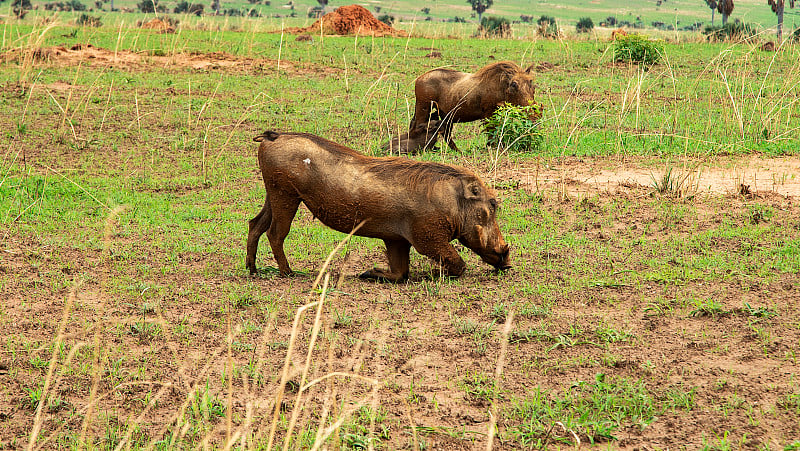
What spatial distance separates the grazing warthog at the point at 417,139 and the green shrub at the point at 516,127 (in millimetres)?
659

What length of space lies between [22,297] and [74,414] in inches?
71.3

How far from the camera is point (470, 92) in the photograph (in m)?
8.86

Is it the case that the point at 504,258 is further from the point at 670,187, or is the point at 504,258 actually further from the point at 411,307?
the point at 670,187

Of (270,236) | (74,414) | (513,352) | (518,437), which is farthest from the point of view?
(270,236)

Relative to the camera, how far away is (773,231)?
18.8ft

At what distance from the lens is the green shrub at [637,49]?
14.0m

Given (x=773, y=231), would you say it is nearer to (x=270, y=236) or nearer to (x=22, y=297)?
(x=270, y=236)

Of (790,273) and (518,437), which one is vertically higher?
(790,273)

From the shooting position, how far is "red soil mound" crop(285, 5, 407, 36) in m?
21.6

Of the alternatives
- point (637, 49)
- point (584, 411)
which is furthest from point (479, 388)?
point (637, 49)

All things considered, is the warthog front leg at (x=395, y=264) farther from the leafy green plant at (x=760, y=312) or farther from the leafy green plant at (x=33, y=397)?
the leafy green plant at (x=33, y=397)

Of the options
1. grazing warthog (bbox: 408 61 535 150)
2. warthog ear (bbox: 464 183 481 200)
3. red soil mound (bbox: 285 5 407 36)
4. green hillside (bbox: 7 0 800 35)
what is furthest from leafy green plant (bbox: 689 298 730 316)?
green hillside (bbox: 7 0 800 35)

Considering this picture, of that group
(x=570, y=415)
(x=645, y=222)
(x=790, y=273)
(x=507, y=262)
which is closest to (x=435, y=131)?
(x=645, y=222)

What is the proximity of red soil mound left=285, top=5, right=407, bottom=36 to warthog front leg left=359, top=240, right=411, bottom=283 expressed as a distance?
16.6 metres
